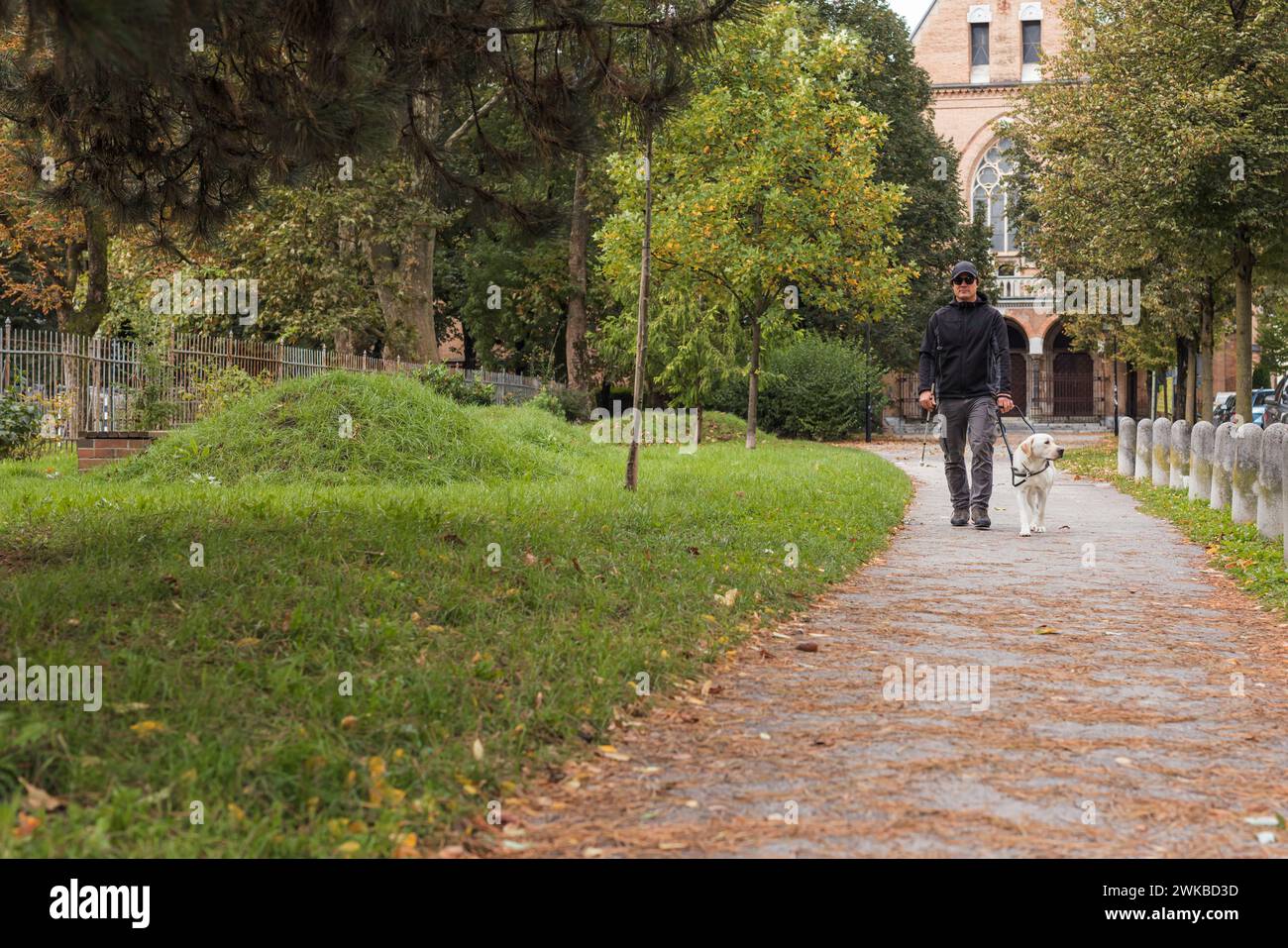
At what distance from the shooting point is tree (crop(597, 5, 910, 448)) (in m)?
26.7

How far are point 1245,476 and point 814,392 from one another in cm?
2634

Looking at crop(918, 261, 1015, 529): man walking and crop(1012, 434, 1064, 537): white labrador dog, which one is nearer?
crop(1012, 434, 1064, 537): white labrador dog

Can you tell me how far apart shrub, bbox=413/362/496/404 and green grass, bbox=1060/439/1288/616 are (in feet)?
42.2

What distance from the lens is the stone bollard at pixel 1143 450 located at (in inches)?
812

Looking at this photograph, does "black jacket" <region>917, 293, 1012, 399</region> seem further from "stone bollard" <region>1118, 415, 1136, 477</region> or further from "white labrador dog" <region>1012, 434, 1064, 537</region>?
"stone bollard" <region>1118, 415, 1136, 477</region>

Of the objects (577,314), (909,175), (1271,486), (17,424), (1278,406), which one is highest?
(909,175)

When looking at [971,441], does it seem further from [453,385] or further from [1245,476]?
[453,385]

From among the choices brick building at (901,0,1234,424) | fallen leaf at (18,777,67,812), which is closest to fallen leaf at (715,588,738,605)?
fallen leaf at (18,777,67,812)

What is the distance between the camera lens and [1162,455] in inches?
760

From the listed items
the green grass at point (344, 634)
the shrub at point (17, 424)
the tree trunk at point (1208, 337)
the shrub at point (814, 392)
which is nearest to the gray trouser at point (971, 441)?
the green grass at point (344, 634)

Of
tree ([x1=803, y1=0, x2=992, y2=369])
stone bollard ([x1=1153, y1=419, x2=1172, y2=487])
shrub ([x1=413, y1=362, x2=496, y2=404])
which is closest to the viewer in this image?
stone bollard ([x1=1153, y1=419, x2=1172, y2=487])

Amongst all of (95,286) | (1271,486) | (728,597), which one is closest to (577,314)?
(95,286)

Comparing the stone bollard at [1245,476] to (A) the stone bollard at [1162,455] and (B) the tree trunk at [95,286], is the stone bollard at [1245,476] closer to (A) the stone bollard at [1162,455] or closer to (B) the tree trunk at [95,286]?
(A) the stone bollard at [1162,455]
